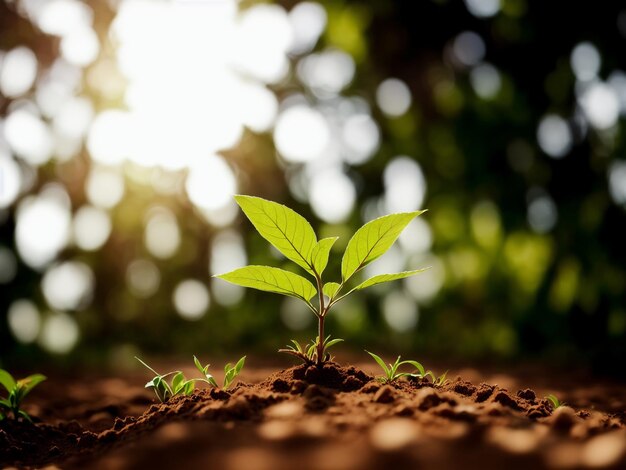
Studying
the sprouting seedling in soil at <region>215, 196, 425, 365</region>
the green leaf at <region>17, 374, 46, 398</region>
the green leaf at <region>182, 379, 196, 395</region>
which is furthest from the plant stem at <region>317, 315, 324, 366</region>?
the green leaf at <region>17, 374, 46, 398</region>

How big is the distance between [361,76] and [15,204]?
12.1 feet

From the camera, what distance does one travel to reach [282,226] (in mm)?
1195

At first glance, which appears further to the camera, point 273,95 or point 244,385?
point 273,95

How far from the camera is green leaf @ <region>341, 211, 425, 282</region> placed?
1188 millimetres

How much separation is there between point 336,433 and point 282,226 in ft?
1.53

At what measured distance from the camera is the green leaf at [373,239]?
1.19 m

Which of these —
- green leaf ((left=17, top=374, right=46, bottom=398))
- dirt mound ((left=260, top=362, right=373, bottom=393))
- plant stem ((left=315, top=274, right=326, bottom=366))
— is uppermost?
plant stem ((left=315, top=274, right=326, bottom=366))

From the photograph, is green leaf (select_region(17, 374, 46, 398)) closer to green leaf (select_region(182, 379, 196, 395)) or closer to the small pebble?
green leaf (select_region(182, 379, 196, 395))

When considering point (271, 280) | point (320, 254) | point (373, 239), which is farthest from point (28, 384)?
point (373, 239)

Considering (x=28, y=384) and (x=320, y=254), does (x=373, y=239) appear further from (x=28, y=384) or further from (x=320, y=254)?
(x=28, y=384)

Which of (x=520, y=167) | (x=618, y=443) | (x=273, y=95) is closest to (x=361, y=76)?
(x=273, y=95)

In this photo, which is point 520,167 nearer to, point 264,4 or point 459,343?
point 459,343

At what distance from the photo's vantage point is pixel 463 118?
5.15m

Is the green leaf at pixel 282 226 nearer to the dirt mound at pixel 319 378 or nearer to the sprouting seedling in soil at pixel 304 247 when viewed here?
the sprouting seedling in soil at pixel 304 247
